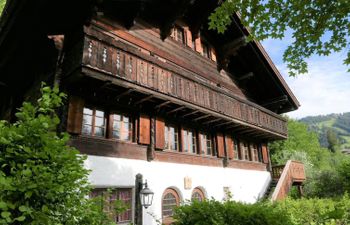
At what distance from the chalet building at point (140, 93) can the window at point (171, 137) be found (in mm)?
40

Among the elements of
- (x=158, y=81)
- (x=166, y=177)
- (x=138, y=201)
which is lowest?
(x=138, y=201)

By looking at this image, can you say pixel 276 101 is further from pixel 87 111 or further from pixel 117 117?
pixel 87 111

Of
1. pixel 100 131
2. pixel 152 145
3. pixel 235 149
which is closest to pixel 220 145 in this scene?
pixel 235 149

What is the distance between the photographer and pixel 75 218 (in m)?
2.60

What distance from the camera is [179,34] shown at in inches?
518

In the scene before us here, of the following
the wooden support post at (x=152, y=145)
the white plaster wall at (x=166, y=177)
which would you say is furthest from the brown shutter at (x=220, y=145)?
the wooden support post at (x=152, y=145)

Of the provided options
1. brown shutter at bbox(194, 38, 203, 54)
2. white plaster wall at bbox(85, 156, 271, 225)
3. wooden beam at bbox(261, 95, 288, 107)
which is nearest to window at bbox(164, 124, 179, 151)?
white plaster wall at bbox(85, 156, 271, 225)

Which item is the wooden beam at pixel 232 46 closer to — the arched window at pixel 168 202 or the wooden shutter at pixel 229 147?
the wooden shutter at pixel 229 147

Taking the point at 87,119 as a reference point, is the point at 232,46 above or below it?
above

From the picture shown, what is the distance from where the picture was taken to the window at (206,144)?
1227cm

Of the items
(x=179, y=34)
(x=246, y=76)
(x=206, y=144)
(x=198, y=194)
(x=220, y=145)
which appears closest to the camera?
(x=198, y=194)

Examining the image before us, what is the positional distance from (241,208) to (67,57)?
627 centimetres

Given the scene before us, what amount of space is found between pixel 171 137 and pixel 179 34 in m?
5.25

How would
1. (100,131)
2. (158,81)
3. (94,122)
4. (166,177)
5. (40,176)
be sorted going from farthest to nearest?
(166,177) → (158,81) → (100,131) → (94,122) → (40,176)
